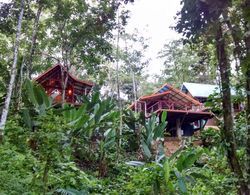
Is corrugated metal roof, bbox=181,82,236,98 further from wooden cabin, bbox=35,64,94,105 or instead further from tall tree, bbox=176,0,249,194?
tall tree, bbox=176,0,249,194

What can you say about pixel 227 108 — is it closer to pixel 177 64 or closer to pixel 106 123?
pixel 106 123

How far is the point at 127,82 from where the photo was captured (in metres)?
30.0

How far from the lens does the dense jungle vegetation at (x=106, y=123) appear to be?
13.2 ft

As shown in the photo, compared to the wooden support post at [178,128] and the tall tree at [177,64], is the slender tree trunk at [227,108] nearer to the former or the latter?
the wooden support post at [178,128]

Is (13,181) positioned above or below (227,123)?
below

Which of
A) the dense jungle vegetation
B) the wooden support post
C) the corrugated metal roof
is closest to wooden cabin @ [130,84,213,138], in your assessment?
the wooden support post

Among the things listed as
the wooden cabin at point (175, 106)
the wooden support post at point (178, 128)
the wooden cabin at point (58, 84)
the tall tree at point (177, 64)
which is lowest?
the wooden support post at point (178, 128)

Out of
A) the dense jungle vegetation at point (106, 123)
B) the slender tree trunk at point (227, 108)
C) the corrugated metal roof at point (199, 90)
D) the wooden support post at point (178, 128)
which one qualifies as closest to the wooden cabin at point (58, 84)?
the dense jungle vegetation at point (106, 123)

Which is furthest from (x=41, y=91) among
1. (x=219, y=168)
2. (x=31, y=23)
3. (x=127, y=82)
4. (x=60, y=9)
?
(x=127, y=82)

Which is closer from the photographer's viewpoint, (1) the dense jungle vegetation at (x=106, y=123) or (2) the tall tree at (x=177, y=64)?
(1) the dense jungle vegetation at (x=106, y=123)

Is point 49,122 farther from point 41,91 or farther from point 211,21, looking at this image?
point 41,91

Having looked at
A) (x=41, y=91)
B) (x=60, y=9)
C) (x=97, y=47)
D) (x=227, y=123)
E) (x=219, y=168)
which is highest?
(x=60, y=9)

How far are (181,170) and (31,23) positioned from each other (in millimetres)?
10058

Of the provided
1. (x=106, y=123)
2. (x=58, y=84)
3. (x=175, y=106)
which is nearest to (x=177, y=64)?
(x=175, y=106)
